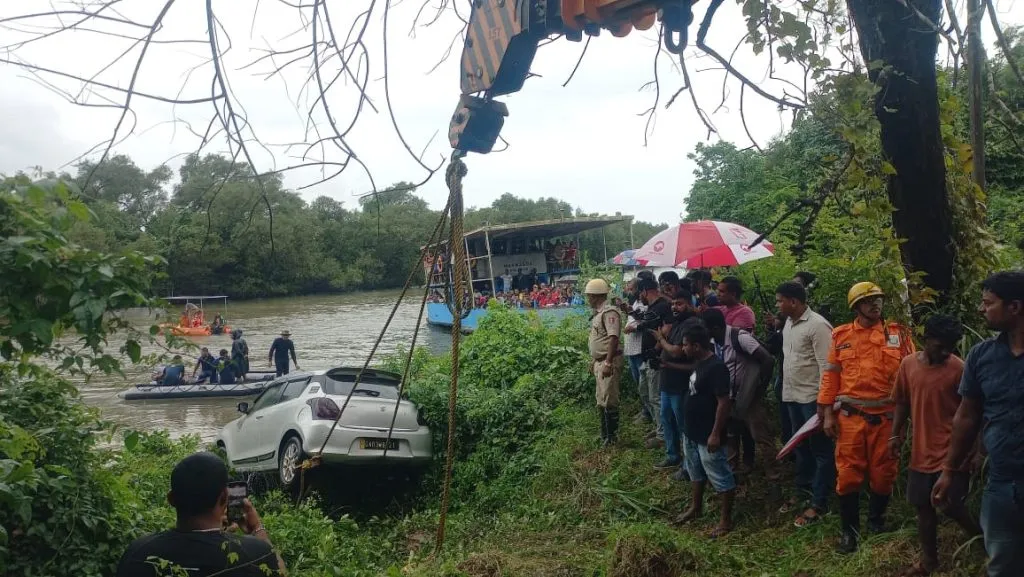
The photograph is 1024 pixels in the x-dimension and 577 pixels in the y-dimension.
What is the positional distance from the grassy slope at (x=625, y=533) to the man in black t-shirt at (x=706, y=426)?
186mm

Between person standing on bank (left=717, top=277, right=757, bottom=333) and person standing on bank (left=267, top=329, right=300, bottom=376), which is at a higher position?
person standing on bank (left=717, top=277, right=757, bottom=333)

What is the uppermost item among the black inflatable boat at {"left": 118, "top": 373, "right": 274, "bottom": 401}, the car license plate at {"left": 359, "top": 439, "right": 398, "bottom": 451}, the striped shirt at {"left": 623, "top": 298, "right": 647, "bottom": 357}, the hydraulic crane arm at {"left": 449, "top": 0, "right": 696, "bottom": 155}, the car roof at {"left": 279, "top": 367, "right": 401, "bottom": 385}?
the hydraulic crane arm at {"left": 449, "top": 0, "right": 696, "bottom": 155}

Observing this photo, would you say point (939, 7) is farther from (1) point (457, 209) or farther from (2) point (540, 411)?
(2) point (540, 411)

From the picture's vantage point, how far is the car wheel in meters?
7.51

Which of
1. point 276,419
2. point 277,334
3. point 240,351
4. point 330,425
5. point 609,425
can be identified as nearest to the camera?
point 609,425

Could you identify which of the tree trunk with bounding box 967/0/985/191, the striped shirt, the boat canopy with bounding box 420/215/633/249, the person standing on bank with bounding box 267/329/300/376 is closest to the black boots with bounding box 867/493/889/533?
the tree trunk with bounding box 967/0/985/191

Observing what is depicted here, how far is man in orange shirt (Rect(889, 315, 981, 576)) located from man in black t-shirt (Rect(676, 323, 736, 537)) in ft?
4.38

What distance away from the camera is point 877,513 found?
15.1ft

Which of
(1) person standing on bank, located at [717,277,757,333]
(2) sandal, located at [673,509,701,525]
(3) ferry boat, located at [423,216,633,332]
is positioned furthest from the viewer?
(3) ferry boat, located at [423,216,633,332]

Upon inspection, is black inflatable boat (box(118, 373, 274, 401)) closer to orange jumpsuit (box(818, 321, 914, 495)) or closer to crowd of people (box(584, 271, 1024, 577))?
crowd of people (box(584, 271, 1024, 577))

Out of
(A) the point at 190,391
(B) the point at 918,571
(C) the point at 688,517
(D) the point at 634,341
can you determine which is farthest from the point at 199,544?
(A) the point at 190,391

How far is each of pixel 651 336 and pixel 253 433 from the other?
4677 mm

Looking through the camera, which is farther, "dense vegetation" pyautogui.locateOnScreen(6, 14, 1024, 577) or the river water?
the river water

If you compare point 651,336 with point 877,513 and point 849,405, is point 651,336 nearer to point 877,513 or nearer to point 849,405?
point 849,405
